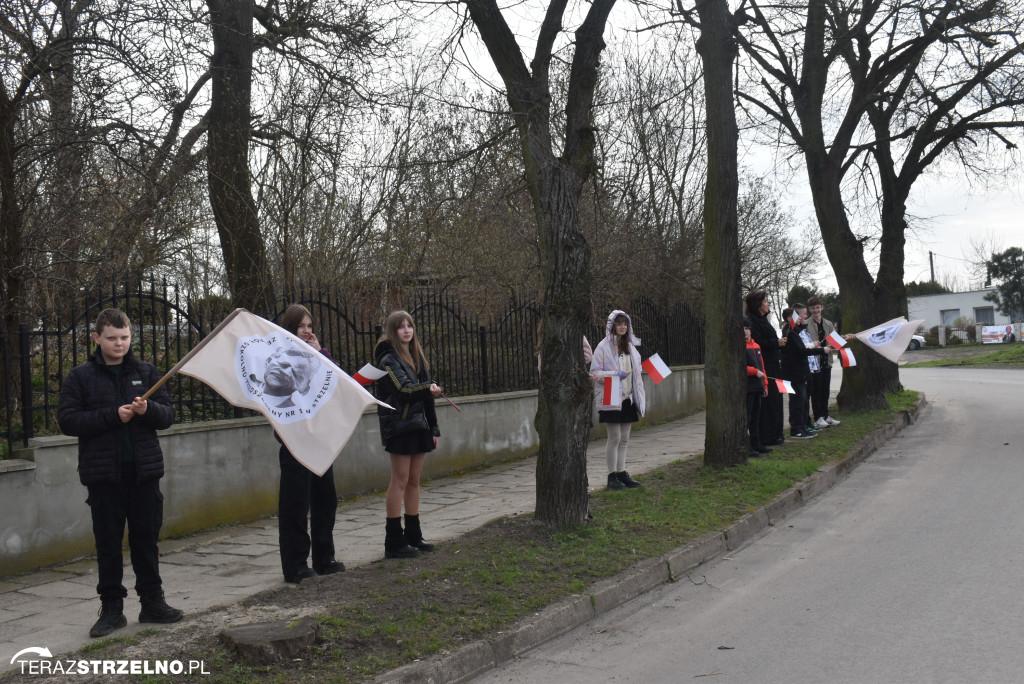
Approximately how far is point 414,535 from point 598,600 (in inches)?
67.5

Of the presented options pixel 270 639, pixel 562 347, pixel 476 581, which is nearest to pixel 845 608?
pixel 476 581

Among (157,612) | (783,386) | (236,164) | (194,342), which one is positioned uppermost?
(236,164)

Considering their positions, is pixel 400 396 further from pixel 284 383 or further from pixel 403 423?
pixel 284 383

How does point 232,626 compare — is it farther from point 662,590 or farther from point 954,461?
point 954,461

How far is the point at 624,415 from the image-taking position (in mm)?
9188

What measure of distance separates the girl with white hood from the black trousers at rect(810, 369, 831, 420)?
237 inches

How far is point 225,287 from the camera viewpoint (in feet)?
50.0

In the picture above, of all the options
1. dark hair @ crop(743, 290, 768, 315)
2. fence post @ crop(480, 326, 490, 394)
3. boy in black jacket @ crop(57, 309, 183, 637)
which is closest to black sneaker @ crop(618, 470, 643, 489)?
fence post @ crop(480, 326, 490, 394)

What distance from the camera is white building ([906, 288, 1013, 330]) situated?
6662cm

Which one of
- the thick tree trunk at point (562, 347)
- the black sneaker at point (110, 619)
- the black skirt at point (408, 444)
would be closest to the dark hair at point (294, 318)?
the black skirt at point (408, 444)

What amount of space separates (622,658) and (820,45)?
1363 cm

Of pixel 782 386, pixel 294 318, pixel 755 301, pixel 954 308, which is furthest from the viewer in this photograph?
pixel 954 308

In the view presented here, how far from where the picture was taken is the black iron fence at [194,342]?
7.46m

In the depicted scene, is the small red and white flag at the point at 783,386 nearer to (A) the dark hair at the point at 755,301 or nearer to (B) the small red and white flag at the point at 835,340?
(A) the dark hair at the point at 755,301
